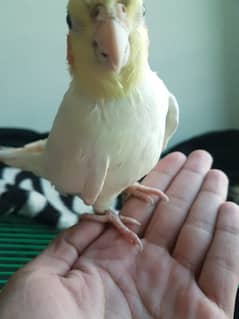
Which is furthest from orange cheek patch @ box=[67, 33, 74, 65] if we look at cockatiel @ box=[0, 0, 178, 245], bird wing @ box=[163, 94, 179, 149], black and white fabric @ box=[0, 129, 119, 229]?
black and white fabric @ box=[0, 129, 119, 229]

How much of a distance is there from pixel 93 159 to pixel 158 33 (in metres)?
0.83

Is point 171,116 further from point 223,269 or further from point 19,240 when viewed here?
point 19,240

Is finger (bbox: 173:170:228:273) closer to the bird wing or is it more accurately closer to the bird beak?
the bird wing

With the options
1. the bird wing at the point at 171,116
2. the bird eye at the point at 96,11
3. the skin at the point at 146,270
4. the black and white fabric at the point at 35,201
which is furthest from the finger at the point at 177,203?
the bird eye at the point at 96,11

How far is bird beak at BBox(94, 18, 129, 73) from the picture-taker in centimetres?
58

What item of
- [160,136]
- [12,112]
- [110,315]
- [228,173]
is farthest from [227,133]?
[110,315]

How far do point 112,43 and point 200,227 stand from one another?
356mm

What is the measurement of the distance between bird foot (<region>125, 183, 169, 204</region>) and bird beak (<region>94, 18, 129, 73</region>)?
1.08ft

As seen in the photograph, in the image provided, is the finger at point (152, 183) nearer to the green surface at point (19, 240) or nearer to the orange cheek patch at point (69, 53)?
the green surface at point (19, 240)

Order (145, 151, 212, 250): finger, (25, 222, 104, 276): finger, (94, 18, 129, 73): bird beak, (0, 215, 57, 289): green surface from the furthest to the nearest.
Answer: (0, 215, 57, 289): green surface, (145, 151, 212, 250): finger, (25, 222, 104, 276): finger, (94, 18, 129, 73): bird beak

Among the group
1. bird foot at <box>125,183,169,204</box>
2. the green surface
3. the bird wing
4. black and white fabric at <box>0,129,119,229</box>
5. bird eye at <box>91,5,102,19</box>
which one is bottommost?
the green surface

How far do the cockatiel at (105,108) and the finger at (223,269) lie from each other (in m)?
0.15

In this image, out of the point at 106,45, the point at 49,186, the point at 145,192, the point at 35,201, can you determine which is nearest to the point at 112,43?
the point at 106,45

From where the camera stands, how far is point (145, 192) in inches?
35.7
